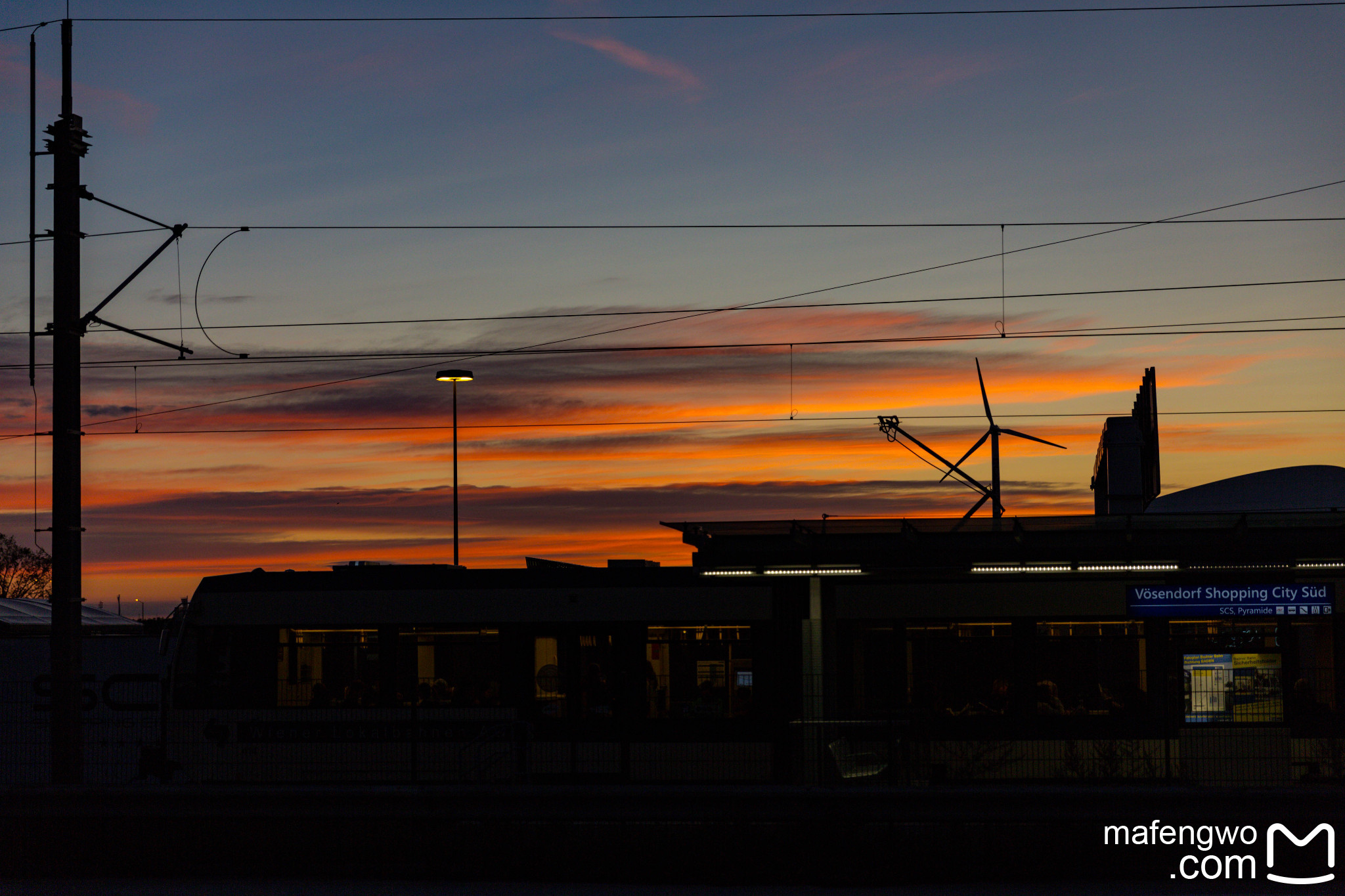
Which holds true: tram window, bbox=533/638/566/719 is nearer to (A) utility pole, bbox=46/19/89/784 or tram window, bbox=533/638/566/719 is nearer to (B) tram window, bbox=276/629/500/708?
(B) tram window, bbox=276/629/500/708

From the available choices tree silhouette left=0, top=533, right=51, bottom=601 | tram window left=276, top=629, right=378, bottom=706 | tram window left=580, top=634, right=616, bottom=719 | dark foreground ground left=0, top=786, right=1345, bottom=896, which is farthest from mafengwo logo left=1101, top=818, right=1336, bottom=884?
tree silhouette left=0, top=533, right=51, bottom=601

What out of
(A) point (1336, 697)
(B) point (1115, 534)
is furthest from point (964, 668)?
(A) point (1336, 697)

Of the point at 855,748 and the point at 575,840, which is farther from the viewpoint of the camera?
the point at 855,748

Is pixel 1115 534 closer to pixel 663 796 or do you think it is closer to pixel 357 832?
pixel 663 796

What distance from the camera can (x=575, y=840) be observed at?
12.4m

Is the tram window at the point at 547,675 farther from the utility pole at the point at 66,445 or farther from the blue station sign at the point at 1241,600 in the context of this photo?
the blue station sign at the point at 1241,600

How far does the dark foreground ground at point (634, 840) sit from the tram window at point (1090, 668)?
463 centimetres

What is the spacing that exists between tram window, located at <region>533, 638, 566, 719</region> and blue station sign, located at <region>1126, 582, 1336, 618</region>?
7.61 meters

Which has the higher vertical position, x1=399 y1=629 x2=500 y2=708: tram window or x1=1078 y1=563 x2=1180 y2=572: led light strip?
x1=1078 y1=563 x2=1180 y2=572: led light strip

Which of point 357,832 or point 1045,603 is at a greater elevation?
point 1045,603

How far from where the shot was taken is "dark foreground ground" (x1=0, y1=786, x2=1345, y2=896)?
37.2ft

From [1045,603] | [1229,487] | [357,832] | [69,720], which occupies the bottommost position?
[357,832]

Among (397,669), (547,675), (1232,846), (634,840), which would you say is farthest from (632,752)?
(1232,846)

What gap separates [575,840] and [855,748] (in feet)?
15.2
